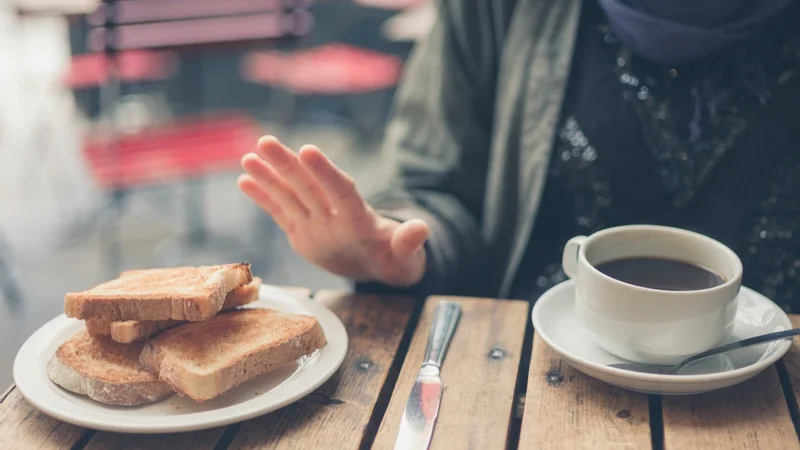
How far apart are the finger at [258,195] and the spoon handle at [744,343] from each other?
46cm

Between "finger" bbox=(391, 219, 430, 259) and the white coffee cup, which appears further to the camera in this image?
"finger" bbox=(391, 219, 430, 259)

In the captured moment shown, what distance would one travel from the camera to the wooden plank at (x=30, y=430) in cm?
71

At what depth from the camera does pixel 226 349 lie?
2.54ft

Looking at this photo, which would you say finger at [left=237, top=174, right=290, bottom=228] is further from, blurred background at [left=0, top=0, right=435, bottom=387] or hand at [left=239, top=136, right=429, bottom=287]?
blurred background at [left=0, top=0, right=435, bottom=387]

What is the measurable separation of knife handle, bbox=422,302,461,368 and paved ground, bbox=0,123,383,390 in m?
1.64

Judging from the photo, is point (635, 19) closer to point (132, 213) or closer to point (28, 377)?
point (28, 377)

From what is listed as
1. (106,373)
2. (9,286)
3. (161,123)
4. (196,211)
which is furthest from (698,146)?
(161,123)

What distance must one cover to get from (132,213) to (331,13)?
1701 millimetres

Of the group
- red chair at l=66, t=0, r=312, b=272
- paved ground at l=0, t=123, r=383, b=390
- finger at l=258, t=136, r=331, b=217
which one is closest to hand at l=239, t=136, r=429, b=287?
finger at l=258, t=136, r=331, b=217

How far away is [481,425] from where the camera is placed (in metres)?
0.73

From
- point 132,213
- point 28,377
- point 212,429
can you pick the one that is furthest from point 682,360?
point 132,213

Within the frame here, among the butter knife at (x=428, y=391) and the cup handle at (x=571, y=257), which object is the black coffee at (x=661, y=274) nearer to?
the cup handle at (x=571, y=257)

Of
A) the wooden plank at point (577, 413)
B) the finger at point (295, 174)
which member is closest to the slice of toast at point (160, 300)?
the finger at point (295, 174)

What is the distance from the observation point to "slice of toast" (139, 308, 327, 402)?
2.38 feet
